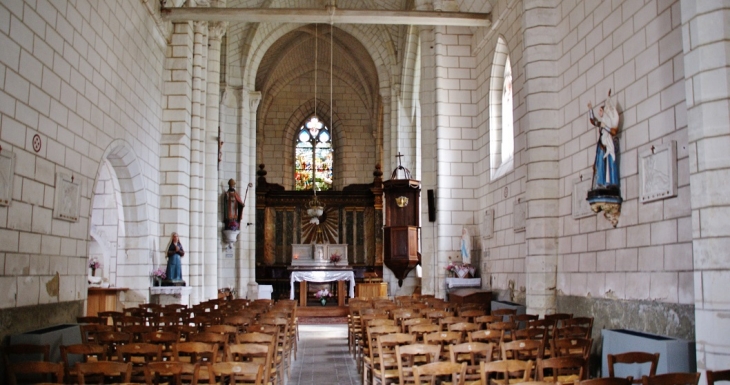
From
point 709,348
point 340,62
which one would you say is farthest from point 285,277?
point 709,348

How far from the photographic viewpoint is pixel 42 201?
941cm

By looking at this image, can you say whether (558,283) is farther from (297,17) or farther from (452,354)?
(297,17)

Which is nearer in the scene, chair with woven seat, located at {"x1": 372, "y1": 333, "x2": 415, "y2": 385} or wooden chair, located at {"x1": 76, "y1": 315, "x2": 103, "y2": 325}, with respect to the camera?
chair with woven seat, located at {"x1": 372, "y1": 333, "x2": 415, "y2": 385}

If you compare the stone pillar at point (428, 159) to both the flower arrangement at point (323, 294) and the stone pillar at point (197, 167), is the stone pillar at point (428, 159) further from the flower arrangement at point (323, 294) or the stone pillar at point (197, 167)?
the flower arrangement at point (323, 294)

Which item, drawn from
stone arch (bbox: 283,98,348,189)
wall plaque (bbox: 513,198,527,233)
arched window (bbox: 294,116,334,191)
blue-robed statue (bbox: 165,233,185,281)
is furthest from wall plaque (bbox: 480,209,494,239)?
arched window (bbox: 294,116,334,191)

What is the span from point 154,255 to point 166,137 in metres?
2.79

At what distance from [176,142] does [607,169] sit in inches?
401

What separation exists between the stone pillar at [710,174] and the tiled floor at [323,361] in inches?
181

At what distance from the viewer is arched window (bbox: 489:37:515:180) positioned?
49.4ft

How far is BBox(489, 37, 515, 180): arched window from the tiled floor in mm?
5104

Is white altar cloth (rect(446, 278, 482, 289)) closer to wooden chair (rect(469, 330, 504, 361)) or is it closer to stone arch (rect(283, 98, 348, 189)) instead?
wooden chair (rect(469, 330, 504, 361))

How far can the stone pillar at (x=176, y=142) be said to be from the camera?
51.5ft

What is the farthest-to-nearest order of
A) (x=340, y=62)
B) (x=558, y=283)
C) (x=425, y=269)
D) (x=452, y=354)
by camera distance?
1. (x=340, y=62)
2. (x=425, y=269)
3. (x=558, y=283)
4. (x=452, y=354)

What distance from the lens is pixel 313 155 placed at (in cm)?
3359
